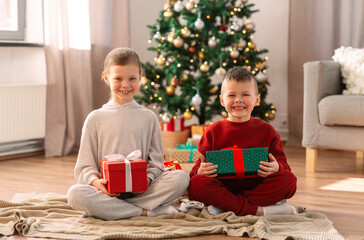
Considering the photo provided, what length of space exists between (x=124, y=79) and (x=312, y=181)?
1.38m

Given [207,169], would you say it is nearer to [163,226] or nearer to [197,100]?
[163,226]

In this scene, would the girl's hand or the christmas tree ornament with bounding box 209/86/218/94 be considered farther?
the christmas tree ornament with bounding box 209/86/218/94

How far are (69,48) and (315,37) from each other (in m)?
1.93

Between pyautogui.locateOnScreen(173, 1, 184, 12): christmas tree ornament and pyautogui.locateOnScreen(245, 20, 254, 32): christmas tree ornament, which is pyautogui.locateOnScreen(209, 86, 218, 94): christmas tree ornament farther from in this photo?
pyautogui.locateOnScreen(173, 1, 184, 12): christmas tree ornament

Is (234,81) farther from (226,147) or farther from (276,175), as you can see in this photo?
(276,175)

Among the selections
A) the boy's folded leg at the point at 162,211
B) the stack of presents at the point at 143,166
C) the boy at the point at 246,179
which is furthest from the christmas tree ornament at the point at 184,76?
the boy's folded leg at the point at 162,211

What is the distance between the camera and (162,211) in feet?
7.46

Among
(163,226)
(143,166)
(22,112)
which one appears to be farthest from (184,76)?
(163,226)

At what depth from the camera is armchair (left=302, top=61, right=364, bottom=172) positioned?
3254 mm

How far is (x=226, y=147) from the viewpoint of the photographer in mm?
2371

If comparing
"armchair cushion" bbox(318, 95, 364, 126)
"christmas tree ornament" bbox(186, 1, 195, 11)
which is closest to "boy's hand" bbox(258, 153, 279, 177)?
"armchair cushion" bbox(318, 95, 364, 126)

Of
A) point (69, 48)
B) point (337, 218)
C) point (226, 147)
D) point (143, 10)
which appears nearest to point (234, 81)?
point (226, 147)

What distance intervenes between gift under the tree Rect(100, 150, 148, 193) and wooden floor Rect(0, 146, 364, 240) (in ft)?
1.10

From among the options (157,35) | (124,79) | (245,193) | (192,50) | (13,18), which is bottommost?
(245,193)
